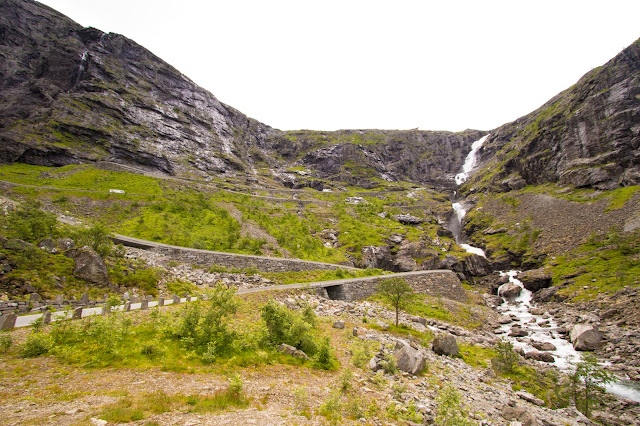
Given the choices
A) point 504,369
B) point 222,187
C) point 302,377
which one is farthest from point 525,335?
point 222,187

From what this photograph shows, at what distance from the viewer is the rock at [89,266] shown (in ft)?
62.3

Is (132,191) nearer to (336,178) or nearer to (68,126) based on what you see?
(68,126)

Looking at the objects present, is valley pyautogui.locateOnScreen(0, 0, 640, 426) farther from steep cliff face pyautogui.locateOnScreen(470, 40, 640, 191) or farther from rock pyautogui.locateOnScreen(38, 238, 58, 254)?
rock pyautogui.locateOnScreen(38, 238, 58, 254)

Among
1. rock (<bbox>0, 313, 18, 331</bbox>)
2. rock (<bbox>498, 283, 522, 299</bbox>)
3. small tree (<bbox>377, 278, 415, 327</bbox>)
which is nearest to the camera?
rock (<bbox>0, 313, 18, 331</bbox>)

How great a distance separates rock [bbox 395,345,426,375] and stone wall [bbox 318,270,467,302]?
14.8 meters

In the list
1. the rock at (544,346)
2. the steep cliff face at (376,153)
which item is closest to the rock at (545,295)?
the rock at (544,346)

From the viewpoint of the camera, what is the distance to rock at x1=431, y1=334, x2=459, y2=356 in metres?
17.9

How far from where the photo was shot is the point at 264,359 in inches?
460

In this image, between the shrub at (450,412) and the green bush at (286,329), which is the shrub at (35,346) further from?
the shrub at (450,412)

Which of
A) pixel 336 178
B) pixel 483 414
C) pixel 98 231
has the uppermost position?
pixel 336 178

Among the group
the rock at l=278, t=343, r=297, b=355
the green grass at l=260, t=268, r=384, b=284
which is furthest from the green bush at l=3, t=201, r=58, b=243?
the rock at l=278, t=343, r=297, b=355

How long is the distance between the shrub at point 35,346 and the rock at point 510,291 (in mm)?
55115

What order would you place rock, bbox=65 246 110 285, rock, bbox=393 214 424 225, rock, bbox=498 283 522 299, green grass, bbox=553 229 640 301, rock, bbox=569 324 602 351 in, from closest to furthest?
rock, bbox=65 246 110 285, rock, bbox=569 324 602 351, green grass, bbox=553 229 640 301, rock, bbox=498 283 522 299, rock, bbox=393 214 424 225

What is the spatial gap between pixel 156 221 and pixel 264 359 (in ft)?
122
